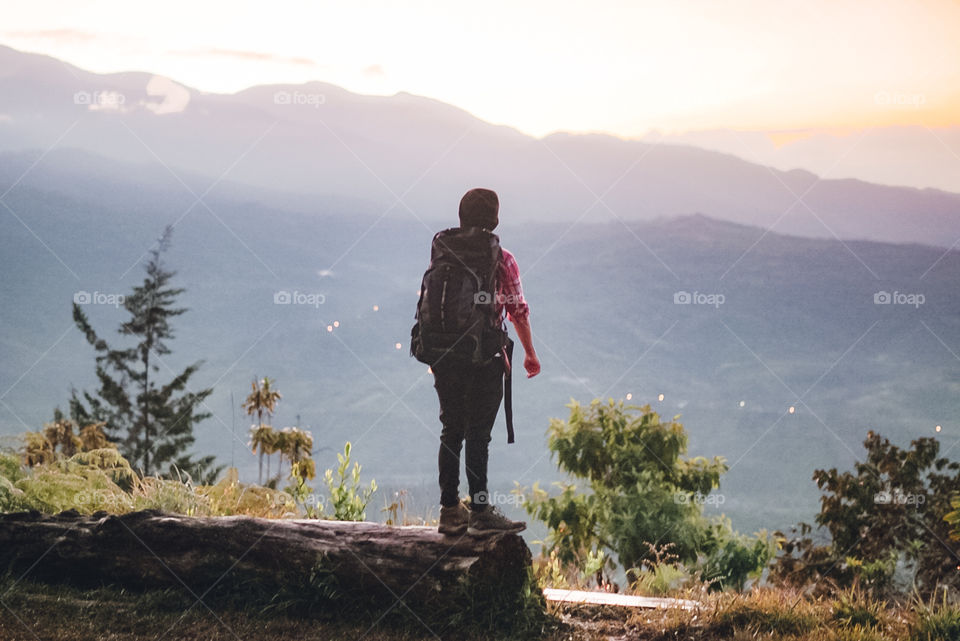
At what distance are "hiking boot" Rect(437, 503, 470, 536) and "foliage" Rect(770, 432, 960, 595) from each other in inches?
183

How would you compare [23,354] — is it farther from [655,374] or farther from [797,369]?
[797,369]

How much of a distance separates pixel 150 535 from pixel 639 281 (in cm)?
4674

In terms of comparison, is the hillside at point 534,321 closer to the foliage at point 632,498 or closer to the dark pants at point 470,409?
the foliage at point 632,498

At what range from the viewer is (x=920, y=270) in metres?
42.2

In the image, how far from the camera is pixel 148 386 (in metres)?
24.2

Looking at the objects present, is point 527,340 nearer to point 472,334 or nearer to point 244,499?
point 472,334

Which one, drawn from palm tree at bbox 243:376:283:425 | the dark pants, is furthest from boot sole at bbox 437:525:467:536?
palm tree at bbox 243:376:283:425

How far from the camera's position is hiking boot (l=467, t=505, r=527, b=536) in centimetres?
529

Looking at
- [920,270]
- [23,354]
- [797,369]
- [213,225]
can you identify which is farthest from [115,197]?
[920,270]

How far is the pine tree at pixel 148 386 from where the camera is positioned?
23.8m

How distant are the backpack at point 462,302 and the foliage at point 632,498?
5.62 m

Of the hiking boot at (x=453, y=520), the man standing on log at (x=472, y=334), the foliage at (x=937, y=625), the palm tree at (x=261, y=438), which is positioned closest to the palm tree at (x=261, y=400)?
the palm tree at (x=261, y=438)

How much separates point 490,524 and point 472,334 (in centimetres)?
123

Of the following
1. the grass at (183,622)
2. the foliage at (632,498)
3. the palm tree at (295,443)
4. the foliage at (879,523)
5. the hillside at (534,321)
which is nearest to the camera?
the grass at (183,622)
